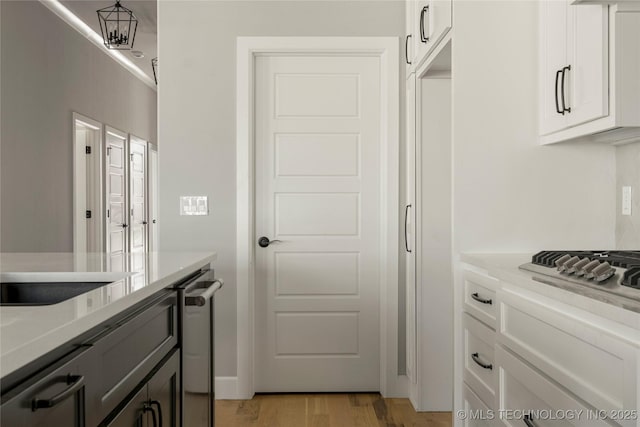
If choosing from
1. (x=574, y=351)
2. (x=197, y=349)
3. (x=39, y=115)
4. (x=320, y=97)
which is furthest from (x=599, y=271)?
(x=39, y=115)

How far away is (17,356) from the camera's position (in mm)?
660

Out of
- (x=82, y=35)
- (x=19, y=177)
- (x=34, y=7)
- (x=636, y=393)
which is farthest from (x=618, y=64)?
(x=82, y=35)

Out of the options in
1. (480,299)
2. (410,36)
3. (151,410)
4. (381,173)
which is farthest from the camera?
→ (381,173)

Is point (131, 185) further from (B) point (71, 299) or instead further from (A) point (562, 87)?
(B) point (71, 299)

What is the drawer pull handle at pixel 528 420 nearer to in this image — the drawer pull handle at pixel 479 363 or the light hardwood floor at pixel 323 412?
the drawer pull handle at pixel 479 363

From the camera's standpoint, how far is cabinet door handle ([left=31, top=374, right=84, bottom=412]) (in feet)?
2.43

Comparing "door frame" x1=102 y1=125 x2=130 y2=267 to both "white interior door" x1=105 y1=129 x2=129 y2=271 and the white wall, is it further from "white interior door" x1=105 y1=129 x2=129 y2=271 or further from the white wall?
the white wall

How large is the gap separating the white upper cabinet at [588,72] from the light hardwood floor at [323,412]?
5.18ft

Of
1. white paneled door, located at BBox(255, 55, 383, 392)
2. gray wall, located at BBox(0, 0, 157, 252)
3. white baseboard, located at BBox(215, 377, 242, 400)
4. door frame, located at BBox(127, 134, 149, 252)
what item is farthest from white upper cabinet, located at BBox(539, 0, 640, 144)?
door frame, located at BBox(127, 134, 149, 252)

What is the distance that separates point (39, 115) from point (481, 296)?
3948 millimetres

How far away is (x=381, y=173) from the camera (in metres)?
3.14

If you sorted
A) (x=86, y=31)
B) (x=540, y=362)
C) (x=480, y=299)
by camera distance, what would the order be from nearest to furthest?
(x=540, y=362), (x=480, y=299), (x=86, y=31)

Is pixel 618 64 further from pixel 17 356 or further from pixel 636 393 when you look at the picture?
pixel 17 356

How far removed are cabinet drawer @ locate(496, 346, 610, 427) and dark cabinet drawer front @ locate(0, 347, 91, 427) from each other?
3.45 ft
